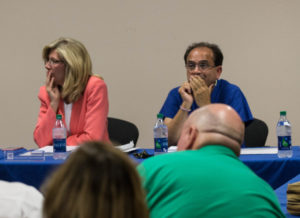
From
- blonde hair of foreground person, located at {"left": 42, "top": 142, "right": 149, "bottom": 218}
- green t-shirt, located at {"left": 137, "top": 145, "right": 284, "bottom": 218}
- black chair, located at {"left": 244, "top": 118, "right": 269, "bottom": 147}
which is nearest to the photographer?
blonde hair of foreground person, located at {"left": 42, "top": 142, "right": 149, "bottom": 218}

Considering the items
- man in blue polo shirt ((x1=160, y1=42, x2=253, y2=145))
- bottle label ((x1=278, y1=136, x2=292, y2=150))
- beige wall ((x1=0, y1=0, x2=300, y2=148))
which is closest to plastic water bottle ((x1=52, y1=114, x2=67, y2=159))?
man in blue polo shirt ((x1=160, y1=42, x2=253, y2=145))

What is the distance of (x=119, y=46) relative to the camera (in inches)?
171

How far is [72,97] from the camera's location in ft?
9.89

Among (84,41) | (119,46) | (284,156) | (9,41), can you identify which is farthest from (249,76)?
(9,41)

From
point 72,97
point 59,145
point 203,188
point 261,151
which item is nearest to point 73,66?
point 72,97

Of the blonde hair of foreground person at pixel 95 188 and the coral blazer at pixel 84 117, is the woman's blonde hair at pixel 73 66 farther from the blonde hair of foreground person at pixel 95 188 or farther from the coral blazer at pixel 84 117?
the blonde hair of foreground person at pixel 95 188

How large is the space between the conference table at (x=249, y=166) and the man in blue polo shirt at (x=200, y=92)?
58cm

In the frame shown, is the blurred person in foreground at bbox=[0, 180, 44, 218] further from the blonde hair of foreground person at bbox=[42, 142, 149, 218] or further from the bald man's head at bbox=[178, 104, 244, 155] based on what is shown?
the bald man's head at bbox=[178, 104, 244, 155]

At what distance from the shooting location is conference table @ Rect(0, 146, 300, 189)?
7.81 feet

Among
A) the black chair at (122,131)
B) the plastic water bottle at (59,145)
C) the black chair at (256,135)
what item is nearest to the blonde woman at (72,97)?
the plastic water bottle at (59,145)

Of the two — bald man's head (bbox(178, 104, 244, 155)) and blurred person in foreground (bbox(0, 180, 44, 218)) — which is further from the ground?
bald man's head (bbox(178, 104, 244, 155))

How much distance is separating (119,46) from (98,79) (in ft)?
4.38

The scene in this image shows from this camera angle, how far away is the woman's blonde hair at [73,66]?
3.01m

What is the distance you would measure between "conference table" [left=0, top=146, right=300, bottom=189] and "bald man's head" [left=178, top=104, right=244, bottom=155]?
35.7 inches
